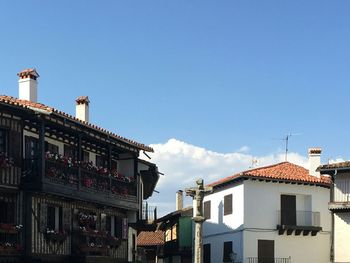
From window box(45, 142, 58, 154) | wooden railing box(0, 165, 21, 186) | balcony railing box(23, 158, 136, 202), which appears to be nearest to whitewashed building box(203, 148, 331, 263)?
balcony railing box(23, 158, 136, 202)

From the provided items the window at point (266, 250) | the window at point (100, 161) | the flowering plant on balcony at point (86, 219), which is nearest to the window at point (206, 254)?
the window at point (266, 250)

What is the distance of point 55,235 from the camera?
86.3 ft

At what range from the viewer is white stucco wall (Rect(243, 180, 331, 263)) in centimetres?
3775

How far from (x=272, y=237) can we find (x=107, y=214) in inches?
434

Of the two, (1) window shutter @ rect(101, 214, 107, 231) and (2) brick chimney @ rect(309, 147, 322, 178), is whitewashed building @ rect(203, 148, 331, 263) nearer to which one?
(2) brick chimney @ rect(309, 147, 322, 178)

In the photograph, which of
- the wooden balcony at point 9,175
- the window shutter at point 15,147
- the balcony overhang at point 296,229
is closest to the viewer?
the wooden balcony at point 9,175

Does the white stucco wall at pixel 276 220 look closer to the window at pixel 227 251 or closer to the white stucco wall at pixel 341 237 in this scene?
the window at pixel 227 251

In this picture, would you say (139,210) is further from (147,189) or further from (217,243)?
(217,243)

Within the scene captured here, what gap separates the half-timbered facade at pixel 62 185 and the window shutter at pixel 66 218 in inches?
1.7

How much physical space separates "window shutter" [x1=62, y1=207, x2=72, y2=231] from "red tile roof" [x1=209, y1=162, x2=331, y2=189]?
40.9ft

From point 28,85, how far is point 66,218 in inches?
238

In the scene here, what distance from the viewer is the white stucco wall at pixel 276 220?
37750 millimetres

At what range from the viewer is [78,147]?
28.0 m

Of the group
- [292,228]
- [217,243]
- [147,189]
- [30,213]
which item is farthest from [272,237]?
[30,213]
